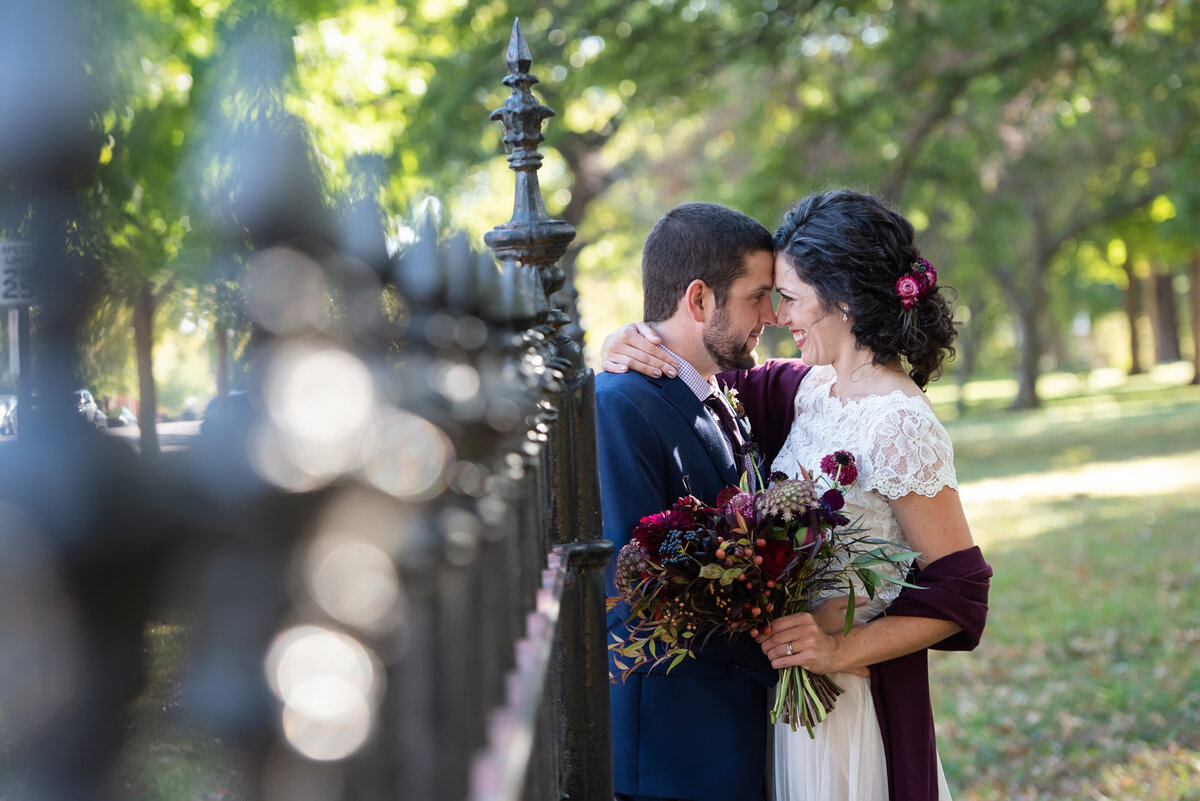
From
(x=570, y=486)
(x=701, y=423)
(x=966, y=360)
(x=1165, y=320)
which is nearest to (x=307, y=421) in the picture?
(x=570, y=486)

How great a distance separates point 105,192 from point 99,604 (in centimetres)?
30

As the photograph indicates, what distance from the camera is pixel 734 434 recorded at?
11.8 ft

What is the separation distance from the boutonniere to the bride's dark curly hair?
507mm

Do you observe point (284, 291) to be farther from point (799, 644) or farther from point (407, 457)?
point (799, 644)

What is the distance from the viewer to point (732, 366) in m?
3.61

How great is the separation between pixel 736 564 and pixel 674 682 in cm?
53

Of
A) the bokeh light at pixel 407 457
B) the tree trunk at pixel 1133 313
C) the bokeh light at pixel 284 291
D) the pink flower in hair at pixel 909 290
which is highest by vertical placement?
the tree trunk at pixel 1133 313

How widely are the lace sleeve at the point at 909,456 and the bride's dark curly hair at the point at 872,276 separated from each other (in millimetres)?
270

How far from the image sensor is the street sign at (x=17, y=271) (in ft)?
2.71

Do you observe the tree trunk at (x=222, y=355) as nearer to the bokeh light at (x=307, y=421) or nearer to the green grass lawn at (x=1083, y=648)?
the bokeh light at (x=307, y=421)

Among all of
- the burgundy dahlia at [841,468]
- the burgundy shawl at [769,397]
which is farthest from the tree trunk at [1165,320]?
the burgundy dahlia at [841,468]

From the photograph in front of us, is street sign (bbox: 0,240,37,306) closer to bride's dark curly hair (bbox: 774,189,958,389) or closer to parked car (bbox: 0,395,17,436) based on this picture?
parked car (bbox: 0,395,17,436)

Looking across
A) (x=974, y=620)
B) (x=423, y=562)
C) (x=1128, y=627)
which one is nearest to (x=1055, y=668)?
(x=1128, y=627)

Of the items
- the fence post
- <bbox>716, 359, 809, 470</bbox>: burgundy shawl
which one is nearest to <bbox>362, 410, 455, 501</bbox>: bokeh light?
the fence post
